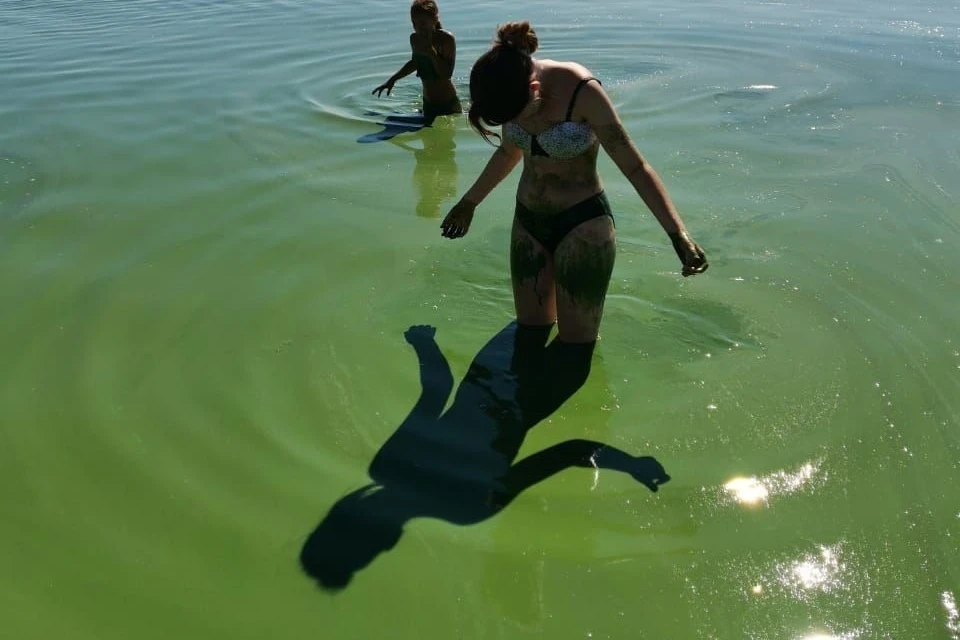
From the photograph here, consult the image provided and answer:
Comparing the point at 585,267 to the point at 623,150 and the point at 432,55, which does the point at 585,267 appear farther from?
the point at 432,55

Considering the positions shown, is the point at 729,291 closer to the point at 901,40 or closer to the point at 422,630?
the point at 422,630

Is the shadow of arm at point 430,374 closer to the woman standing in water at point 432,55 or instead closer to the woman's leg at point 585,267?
the woman's leg at point 585,267

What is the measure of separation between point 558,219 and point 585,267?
10.6 inches

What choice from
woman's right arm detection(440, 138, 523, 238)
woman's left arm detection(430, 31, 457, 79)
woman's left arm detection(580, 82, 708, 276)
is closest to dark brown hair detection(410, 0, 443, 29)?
woman's left arm detection(430, 31, 457, 79)

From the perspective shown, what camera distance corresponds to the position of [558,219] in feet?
13.4

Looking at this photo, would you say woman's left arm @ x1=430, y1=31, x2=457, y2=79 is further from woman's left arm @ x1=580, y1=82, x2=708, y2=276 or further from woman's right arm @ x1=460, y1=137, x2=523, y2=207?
woman's left arm @ x1=580, y1=82, x2=708, y2=276

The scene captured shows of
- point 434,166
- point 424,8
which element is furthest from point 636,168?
point 424,8

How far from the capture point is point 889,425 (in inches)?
153

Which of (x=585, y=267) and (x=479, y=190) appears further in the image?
(x=479, y=190)

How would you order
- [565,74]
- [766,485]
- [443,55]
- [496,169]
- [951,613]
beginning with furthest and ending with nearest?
[443,55] → [496,169] → [565,74] → [766,485] → [951,613]

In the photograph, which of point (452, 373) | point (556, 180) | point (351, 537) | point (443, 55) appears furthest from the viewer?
point (443, 55)

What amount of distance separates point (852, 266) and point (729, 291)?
0.94 metres

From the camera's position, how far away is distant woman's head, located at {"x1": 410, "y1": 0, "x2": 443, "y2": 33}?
8.25 m

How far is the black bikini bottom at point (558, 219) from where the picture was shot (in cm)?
404
